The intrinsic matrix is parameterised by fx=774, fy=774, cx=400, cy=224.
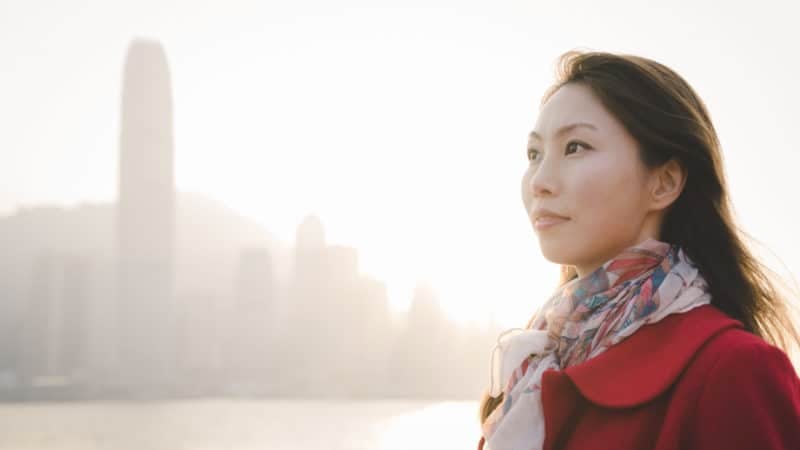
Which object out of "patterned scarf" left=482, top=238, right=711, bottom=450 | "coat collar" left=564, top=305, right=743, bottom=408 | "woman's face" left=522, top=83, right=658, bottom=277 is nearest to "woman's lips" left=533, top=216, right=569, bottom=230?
"woman's face" left=522, top=83, right=658, bottom=277

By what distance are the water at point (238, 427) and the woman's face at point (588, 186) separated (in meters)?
37.8

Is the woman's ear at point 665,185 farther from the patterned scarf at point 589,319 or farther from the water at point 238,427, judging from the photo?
the water at point 238,427

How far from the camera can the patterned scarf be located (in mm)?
1312

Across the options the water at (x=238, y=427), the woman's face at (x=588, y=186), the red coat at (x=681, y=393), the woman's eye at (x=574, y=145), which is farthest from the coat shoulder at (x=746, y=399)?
the water at (x=238, y=427)

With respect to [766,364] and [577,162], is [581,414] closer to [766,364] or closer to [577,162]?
[766,364]

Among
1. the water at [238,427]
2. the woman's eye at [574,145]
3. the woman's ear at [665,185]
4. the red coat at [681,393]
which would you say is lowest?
the water at [238,427]

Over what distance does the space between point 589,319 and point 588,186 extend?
241 millimetres

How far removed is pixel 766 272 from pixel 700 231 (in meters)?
0.16

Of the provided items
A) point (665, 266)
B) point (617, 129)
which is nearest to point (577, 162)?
point (617, 129)

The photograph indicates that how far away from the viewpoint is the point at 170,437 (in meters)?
49.1

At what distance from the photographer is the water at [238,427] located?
4528cm

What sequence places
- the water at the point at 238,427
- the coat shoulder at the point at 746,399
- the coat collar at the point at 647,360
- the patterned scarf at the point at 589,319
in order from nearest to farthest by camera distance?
the coat shoulder at the point at 746,399
the coat collar at the point at 647,360
the patterned scarf at the point at 589,319
the water at the point at 238,427

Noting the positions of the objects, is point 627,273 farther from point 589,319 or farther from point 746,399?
point 746,399

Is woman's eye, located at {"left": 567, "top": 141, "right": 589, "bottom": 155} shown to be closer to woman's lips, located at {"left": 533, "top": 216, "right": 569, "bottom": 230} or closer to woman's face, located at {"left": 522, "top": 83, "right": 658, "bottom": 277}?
woman's face, located at {"left": 522, "top": 83, "right": 658, "bottom": 277}
